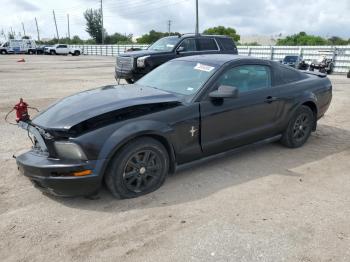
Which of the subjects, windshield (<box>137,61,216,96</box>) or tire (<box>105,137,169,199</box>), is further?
windshield (<box>137,61,216,96</box>)

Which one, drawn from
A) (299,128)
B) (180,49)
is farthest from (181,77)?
(180,49)

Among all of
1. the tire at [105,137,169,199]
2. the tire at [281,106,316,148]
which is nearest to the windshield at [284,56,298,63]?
the tire at [281,106,316,148]

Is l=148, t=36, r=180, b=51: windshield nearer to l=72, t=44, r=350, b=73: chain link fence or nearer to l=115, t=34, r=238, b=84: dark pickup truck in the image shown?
l=115, t=34, r=238, b=84: dark pickup truck

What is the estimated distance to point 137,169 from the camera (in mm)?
3836

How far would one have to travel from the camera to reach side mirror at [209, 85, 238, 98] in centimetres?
416

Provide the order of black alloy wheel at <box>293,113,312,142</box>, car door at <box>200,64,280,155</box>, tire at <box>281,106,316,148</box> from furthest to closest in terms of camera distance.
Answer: black alloy wheel at <box>293,113,312,142</box>, tire at <box>281,106,316,148</box>, car door at <box>200,64,280,155</box>

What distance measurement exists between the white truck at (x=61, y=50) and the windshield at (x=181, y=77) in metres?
46.2

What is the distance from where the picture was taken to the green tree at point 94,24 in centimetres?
8056

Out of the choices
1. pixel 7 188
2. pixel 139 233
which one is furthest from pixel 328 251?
pixel 7 188

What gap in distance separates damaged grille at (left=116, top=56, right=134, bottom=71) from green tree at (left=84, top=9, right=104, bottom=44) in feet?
235

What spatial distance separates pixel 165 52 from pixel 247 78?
695 centimetres

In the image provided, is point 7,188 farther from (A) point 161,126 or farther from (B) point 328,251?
(B) point 328,251

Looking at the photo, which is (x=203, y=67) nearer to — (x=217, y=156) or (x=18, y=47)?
(x=217, y=156)

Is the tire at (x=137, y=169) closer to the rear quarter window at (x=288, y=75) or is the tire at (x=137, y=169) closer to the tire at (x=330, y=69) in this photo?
the rear quarter window at (x=288, y=75)
